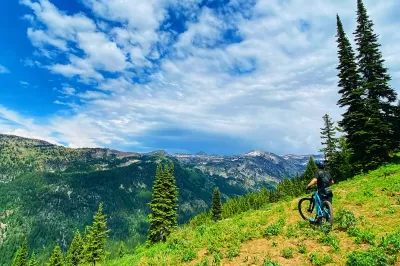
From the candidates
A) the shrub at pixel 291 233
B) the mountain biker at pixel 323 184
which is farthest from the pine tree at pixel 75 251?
the mountain biker at pixel 323 184

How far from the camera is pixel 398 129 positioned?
37.4 meters

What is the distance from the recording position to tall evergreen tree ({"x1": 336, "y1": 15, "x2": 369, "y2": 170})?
32750 mm

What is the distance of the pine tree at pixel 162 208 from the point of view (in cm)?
4778

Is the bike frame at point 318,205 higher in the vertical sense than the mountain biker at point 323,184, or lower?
lower

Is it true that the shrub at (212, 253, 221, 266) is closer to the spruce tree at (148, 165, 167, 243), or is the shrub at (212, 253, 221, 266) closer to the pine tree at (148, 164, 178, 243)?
the pine tree at (148, 164, 178, 243)

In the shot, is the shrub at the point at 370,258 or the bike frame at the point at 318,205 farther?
the bike frame at the point at 318,205

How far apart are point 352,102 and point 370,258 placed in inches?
1187

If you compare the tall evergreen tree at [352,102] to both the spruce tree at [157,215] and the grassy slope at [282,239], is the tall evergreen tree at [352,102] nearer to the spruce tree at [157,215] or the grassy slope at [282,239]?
the grassy slope at [282,239]

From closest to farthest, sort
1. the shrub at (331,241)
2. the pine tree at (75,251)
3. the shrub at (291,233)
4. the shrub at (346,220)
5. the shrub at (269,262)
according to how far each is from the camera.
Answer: the shrub at (269,262) → the shrub at (331,241) → the shrub at (346,220) → the shrub at (291,233) → the pine tree at (75,251)

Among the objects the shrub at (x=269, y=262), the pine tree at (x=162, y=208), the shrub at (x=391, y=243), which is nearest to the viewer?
the shrub at (x=391, y=243)

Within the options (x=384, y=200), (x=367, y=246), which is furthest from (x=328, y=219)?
(x=384, y=200)

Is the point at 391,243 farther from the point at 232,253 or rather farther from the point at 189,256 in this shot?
the point at 189,256

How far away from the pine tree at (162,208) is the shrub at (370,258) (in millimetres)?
40614

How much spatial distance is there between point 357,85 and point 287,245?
30.7m
